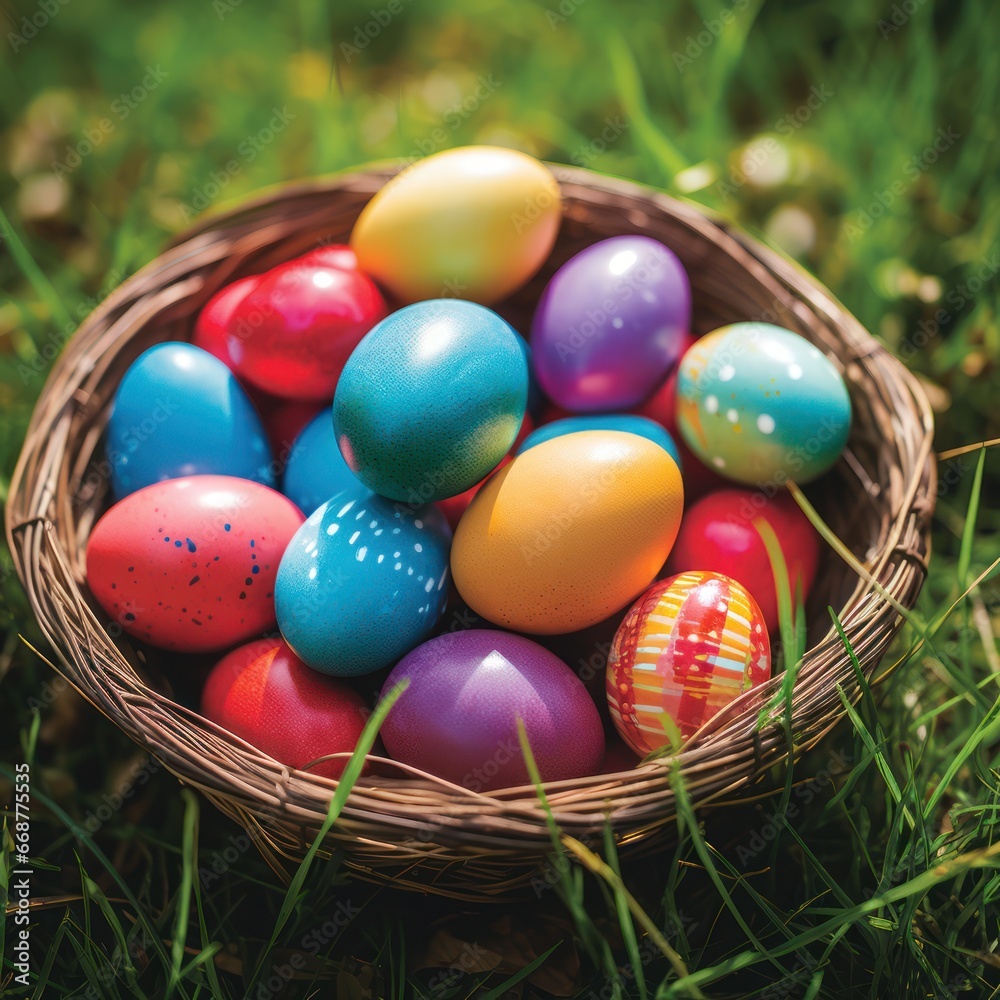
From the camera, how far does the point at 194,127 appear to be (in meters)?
2.35

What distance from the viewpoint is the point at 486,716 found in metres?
1.12

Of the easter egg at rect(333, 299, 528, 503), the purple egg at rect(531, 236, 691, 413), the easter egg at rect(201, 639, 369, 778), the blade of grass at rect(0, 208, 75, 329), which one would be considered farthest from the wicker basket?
the easter egg at rect(333, 299, 528, 503)

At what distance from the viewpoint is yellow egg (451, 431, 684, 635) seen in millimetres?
1175

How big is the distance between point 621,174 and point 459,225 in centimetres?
80

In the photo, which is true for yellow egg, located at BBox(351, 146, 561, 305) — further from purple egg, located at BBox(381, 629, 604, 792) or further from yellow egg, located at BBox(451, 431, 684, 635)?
purple egg, located at BBox(381, 629, 604, 792)

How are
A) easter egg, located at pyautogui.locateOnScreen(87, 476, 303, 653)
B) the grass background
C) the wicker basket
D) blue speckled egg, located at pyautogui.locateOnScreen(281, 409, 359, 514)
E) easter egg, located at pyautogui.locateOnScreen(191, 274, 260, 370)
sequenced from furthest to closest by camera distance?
easter egg, located at pyautogui.locateOnScreen(191, 274, 260, 370) < blue speckled egg, located at pyautogui.locateOnScreen(281, 409, 359, 514) < easter egg, located at pyautogui.locateOnScreen(87, 476, 303, 653) < the grass background < the wicker basket

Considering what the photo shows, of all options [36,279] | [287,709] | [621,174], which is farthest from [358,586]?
[621,174]

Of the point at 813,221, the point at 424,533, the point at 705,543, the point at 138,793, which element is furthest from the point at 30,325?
the point at 813,221

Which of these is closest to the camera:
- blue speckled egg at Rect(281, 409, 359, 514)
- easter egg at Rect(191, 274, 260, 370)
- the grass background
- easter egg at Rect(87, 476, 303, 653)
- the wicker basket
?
the wicker basket

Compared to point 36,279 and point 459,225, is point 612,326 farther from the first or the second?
point 36,279

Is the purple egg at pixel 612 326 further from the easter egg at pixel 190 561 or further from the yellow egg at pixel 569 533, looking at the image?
the easter egg at pixel 190 561

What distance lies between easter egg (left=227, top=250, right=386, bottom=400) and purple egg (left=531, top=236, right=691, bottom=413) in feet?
1.01

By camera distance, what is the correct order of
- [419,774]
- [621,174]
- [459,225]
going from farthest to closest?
1. [621,174]
2. [459,225]
3. [419,774]

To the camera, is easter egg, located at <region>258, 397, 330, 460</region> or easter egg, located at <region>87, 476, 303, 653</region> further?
easter egg, located at <region>258, 397, 330, 460</region>
